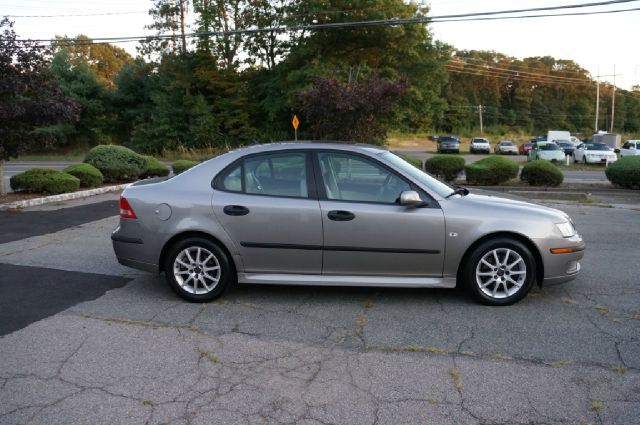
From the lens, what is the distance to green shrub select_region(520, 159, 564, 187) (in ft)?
50.0

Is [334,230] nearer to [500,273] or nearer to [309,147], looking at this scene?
[309,147]

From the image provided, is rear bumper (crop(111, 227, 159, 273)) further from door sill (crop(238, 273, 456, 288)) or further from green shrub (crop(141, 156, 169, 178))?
green shrub (crop(141, 156, 169, 178))

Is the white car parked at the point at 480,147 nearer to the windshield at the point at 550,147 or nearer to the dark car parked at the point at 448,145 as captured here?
the dark car parked at the point at 448,145

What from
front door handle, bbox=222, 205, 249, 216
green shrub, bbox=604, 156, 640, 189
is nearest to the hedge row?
front door handle, bbox=222, 205, 249, 216

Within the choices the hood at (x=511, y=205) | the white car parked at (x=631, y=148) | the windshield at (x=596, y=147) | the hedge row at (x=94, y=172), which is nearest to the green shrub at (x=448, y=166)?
the hedge row at (x=94, y=172)

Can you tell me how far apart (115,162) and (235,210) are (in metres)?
12.1

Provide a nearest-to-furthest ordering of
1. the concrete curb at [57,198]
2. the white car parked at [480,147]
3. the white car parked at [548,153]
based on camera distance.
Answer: the concrete curb at [57,198] < the white car parked at [548,153] < the white car parked at [480,147]

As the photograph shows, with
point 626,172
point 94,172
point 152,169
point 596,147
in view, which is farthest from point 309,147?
point 596,147

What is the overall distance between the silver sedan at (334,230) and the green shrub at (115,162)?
11343 mm

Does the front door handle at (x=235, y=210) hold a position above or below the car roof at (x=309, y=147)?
below

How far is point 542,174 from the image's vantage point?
15266 mm

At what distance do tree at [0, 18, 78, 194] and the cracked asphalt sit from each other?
787cm

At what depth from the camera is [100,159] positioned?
15820mm

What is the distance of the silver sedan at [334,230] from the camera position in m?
4.96
